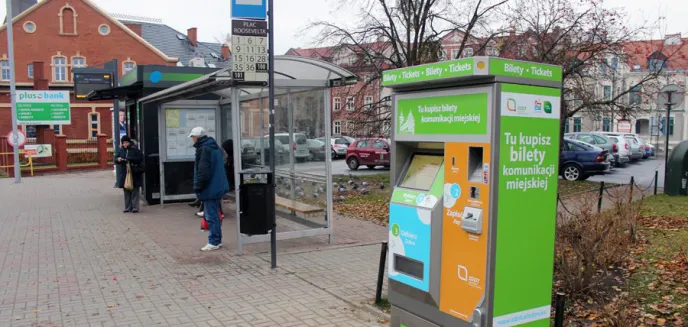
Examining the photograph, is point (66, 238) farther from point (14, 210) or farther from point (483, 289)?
point (483, 289)

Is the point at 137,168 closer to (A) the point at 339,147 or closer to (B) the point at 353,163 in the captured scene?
(B) the point at 353,163

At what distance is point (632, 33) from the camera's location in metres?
16.1

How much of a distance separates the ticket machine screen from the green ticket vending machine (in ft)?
0.03

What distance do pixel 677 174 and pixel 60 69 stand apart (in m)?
44.0

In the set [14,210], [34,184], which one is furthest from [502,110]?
[34,184]

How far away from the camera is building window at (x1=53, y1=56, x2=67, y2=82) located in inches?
1734

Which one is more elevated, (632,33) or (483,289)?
(632,33)

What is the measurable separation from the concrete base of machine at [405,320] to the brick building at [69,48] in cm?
4381

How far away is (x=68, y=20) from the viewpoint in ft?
146

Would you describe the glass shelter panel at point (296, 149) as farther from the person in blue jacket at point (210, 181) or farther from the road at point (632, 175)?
Answer: the road at point (632, 175)

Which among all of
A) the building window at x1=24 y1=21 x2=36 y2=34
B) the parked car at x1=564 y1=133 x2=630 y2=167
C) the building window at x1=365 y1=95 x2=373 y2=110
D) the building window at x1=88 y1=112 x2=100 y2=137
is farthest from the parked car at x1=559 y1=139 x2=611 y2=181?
the building window at x1=24 y1=21 x2=36 y2=34

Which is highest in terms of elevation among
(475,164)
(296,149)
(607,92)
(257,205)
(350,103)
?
(607,92)

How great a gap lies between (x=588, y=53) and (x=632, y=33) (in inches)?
54.4

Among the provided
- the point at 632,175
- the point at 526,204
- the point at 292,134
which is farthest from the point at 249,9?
the point at 632,175
